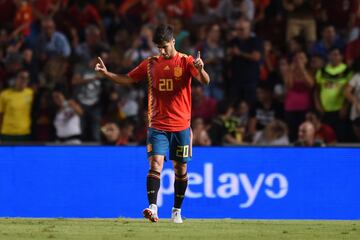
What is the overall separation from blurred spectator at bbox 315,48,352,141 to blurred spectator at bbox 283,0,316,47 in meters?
1.79

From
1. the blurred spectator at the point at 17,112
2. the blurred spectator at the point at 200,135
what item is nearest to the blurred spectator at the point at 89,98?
the blurred spectator at the point at 17,112

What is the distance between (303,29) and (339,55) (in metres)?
2.32

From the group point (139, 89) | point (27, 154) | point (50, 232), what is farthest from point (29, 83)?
point (50, 232)

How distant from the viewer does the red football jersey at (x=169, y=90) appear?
13.3 meters

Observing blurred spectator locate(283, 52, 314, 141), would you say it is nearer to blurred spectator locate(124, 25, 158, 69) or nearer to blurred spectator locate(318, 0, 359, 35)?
blurred spectator locate(318, 0, 359, 35)

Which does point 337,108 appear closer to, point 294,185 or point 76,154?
point 294,185

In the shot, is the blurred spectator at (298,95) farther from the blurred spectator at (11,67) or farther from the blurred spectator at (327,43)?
the blurred spectator at (11,67)

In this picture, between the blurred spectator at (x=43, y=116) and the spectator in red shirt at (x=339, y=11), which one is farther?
the spectator in red shirt at (x=339, y=11)

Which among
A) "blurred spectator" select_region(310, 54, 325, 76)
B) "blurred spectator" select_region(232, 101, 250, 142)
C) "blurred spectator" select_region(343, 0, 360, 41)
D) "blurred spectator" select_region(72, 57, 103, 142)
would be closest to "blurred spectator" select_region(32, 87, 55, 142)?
"blurred spectator" select_region(72, 57, 103, 142)

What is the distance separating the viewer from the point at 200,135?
1855 cm

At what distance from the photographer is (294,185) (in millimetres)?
17047

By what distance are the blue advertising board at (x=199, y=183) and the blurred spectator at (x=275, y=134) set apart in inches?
59.0

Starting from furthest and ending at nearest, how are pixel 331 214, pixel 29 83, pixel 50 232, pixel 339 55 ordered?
pixel 29 83 < pixel 339 55 < pixel 331 214 < pixel 50 232

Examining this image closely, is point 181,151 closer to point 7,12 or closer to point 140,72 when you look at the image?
point 140,72
